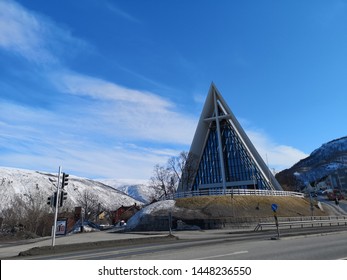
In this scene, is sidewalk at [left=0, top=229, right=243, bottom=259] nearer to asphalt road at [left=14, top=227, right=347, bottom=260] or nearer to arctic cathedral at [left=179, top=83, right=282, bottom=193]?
asphalt road at [left=14, top=227, right=347, bottom=260]

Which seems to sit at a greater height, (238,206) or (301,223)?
(238,206)

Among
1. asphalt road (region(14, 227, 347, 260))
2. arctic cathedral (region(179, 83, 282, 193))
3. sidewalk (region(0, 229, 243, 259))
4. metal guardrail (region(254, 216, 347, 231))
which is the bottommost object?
sidewalk (region(0, 229, 243, 259))

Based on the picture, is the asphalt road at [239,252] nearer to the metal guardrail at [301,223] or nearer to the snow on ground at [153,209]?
the metal guardrail at [301,223]

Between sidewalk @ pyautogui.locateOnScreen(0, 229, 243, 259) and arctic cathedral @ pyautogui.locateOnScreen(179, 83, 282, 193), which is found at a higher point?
arctic cathedral @ pyautogui.locateOnScreen(179, 83, 282, 193)

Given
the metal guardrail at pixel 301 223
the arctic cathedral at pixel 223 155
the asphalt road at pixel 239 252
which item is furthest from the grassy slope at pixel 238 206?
the arctic cathedral at pixel 223 155

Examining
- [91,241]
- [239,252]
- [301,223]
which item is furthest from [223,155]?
[239,252]

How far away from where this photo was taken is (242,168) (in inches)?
2867

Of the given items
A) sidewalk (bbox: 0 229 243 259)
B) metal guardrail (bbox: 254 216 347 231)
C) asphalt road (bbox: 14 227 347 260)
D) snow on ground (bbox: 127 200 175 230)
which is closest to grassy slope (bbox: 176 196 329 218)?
snow on ground (bbox: 127 200 175 230)

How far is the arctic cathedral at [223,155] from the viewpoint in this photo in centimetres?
7069

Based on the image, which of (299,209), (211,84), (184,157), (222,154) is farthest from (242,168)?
(299,209)

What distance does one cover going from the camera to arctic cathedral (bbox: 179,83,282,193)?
232 ft

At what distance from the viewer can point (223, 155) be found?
76000mm

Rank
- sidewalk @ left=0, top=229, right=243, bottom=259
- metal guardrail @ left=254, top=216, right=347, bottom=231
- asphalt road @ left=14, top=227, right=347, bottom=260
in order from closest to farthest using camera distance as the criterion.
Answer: asphalt road @ left=14, top=227, right=347, bottom=260 → sidewalk @ left=0, top=229, right=243, bottom=259 → metal guardrail @ left=254, top=216, right=347, bottom=231

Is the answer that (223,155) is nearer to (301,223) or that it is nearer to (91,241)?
(301,223)
